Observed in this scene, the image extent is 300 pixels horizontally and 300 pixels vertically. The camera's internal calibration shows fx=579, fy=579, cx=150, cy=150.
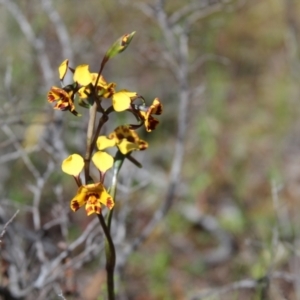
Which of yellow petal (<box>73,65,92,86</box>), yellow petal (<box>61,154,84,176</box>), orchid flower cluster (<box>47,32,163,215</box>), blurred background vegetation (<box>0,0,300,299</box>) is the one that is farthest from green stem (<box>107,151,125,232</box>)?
blurred background vegetation (<box>0,0,300,299</box>)

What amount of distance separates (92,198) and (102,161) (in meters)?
0.09

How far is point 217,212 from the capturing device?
4051 mm

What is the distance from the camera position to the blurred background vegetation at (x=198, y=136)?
127 inches

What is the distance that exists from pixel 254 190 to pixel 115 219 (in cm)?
216

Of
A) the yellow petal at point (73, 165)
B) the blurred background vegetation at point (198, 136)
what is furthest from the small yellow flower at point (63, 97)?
the blurred background vegetation at point (198, 136)

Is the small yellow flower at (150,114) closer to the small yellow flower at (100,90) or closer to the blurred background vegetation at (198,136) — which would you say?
the small yellow flower at (100,90)

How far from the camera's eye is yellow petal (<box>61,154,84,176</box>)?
1154 mm

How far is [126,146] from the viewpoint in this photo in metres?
1.31

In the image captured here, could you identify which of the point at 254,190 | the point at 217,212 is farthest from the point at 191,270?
the point at 254,190

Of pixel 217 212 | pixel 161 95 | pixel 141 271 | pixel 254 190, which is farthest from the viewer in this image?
pixel 161 95

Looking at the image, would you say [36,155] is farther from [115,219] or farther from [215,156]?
[115,219]

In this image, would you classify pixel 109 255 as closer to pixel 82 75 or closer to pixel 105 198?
pixel 105 198

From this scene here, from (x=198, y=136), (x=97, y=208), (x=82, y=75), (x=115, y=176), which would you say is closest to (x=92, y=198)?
(x=97, y=208)

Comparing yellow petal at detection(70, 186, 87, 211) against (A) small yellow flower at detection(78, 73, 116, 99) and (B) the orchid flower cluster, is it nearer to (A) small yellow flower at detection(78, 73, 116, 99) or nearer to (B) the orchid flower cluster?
(B) the orchid flower cluster
